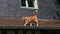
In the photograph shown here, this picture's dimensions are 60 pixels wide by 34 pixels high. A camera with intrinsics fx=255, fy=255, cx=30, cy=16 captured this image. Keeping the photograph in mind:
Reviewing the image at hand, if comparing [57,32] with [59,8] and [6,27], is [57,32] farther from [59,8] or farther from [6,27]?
[59,8]

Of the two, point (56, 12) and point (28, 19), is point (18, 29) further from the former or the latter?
point (56, 12)

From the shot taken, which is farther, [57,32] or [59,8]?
[59,8]

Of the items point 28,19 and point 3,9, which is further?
point 3,9

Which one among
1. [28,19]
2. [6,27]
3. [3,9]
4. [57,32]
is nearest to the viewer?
[6,27]

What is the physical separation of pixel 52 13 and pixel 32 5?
1459mm

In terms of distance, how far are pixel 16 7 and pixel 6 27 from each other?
904 cm

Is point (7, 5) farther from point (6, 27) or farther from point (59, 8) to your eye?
point (6, 27)

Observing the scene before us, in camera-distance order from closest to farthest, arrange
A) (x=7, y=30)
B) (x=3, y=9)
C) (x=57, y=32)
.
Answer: (x=7, y=30)
(x=57, y=32)
(x=3, y=9)

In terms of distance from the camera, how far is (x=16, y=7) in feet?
50.2

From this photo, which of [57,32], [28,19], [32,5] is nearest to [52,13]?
[32,5]

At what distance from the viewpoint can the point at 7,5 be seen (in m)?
15.0

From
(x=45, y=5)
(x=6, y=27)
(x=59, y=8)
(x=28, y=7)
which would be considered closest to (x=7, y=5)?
(x=28, y=7)

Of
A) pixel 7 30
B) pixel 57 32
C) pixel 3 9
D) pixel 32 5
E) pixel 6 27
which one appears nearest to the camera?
pixel 6 27

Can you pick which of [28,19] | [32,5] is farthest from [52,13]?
[28,19]
